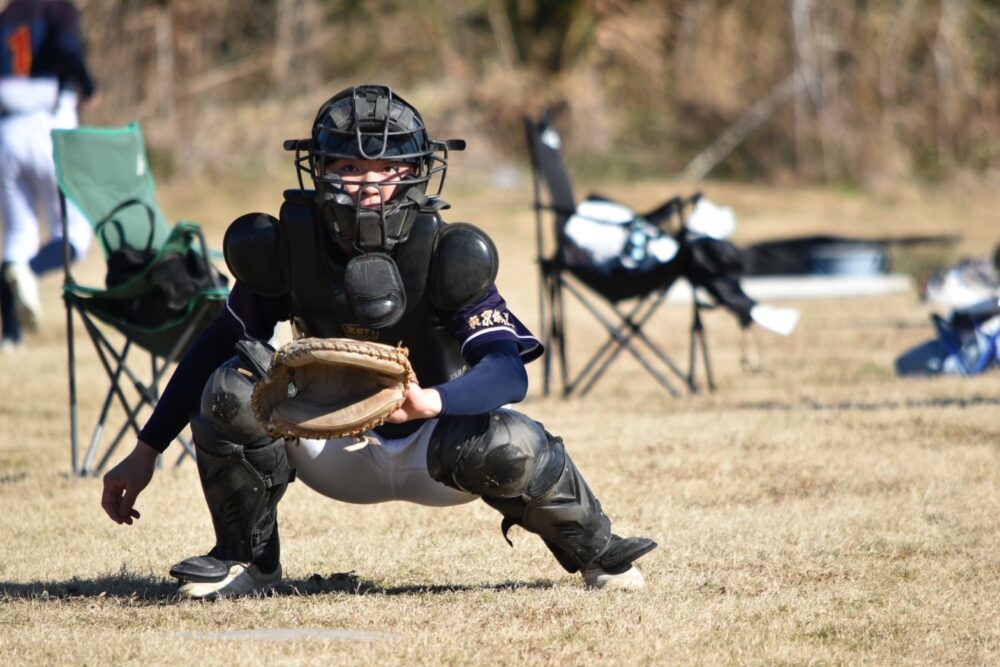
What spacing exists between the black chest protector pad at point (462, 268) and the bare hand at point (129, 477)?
897 millimetres

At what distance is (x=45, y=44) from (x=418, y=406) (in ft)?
23.8

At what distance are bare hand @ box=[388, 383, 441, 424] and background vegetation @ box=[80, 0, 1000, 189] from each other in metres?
16.1

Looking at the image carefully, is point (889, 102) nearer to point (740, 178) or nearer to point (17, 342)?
point (740, 178)

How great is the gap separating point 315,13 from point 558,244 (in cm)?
1461

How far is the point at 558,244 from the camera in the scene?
26.9ft

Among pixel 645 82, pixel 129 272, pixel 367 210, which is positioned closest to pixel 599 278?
pixel 129 272

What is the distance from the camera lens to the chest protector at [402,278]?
3.56m

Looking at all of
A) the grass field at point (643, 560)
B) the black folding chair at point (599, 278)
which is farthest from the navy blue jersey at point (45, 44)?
the black folding chair at point (599, 278)

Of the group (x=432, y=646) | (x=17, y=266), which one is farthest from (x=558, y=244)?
(x=432, y=646)

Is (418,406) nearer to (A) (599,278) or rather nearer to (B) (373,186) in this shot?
(B) (373,186)

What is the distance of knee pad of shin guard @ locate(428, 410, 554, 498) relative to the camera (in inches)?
139

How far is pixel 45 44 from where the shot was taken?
31.6 feet

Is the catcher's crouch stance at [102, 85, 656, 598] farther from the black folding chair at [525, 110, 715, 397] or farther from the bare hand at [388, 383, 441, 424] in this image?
the black folding chair at [525, 110, 715, 397]

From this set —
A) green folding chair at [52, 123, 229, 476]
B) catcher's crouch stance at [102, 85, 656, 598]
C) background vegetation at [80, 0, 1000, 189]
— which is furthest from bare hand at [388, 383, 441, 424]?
background vegetation at [80, 0, 1000, 189]
